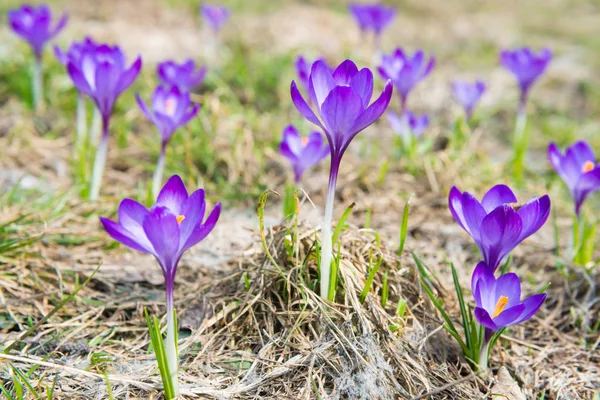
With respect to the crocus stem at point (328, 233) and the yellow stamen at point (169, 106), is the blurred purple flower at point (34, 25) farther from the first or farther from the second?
the crocus stem at point (328, 233)

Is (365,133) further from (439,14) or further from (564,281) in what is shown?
(439,14)

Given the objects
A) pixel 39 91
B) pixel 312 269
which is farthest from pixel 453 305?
pixel 39 91

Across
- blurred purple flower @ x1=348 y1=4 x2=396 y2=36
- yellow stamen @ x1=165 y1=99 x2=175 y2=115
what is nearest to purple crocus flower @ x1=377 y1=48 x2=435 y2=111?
blurred purple flower @ x1=348 y1=4 x2=396 y2=36

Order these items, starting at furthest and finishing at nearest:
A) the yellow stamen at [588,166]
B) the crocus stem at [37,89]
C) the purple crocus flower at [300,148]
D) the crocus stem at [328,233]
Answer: the crocus stem at [37,89] < the purple crocus flower at [300,148] < the yellow stamen at [588,166] < the crocus stem at [328,233]

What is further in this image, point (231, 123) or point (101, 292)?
point (231, 123)

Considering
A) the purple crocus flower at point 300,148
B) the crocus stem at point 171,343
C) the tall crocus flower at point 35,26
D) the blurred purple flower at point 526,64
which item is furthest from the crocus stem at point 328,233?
the tall crocus flower at point 35,26

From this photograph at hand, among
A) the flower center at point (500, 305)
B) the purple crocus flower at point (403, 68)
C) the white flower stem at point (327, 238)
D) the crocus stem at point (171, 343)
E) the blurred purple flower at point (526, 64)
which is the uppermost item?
the blurred purple flower at point (526, 64)

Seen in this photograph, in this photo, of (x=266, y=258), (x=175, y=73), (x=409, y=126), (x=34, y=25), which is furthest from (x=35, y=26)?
(x=266, y=258)
